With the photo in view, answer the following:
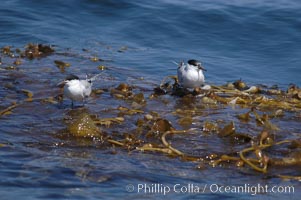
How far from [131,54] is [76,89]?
403 cm

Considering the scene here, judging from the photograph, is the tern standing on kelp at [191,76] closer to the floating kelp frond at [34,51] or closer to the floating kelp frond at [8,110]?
the floating kelp frond at [8,110]

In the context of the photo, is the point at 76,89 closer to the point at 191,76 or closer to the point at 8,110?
the point at 8,110

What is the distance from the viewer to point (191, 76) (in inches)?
373

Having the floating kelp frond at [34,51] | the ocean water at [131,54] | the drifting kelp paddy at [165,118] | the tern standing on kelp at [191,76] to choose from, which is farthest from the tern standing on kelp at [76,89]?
the floating kelp frond at [34,51]

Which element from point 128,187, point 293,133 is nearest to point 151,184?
point 128,187

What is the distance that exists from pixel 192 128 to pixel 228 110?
103 cm

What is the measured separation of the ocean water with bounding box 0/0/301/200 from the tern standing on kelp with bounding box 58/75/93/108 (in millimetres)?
505

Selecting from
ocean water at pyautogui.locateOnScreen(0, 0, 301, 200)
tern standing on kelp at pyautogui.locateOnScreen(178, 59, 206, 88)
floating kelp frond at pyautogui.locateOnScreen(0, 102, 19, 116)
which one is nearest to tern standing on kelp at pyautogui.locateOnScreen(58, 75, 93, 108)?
ocean water at pyautogui.locateOnScreen(0, 0, 301, 200)

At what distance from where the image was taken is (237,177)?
21.7ft

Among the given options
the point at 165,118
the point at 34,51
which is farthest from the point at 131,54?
the point at 165,118

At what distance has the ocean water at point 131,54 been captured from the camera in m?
6.43

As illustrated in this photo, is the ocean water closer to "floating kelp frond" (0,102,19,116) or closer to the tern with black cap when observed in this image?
"floating kelp frond" (0,102,19,116)

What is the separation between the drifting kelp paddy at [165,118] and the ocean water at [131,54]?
0.38ft

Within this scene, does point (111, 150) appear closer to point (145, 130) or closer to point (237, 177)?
point (145, 130)
